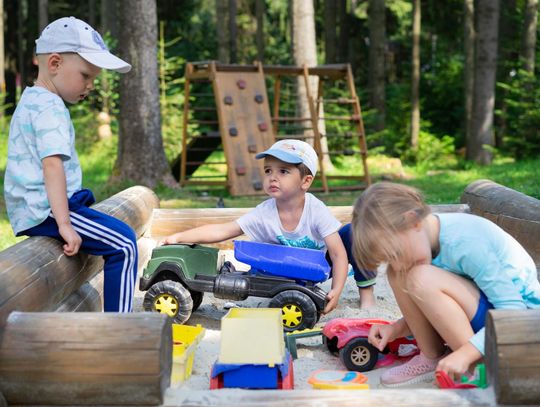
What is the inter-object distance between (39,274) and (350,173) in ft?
33.4

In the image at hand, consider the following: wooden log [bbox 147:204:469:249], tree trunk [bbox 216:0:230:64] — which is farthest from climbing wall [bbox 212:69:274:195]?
tree trunk [bbox 216:0:230:64]

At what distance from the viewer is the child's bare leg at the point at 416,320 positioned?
8.59ft

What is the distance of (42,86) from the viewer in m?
3.39

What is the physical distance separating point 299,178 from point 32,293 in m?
1.54

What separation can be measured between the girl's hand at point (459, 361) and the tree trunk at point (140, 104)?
284 inches

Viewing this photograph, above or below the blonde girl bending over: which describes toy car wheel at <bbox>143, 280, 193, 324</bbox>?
below

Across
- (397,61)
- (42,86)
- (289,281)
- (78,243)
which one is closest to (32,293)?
(78,243)

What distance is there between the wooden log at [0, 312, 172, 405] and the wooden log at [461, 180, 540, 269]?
2929 mm

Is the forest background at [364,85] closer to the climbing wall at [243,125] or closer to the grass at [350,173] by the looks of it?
the grass at [350,173]

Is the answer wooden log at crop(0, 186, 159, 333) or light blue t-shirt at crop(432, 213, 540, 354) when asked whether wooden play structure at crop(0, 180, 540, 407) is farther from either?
light blue t-shirt at crop(432, 213, 540, 354)

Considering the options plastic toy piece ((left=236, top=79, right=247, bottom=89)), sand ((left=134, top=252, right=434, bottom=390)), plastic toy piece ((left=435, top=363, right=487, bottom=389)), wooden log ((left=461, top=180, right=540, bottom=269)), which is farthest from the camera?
plastic toy piece ((left=236, top=79, right=247, bottom=89))

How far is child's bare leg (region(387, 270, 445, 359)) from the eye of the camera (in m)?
2.62

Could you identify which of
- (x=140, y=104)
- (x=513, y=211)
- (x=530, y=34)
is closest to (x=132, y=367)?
(x=513, y=211)

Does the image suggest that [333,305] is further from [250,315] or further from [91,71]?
[91,71]
